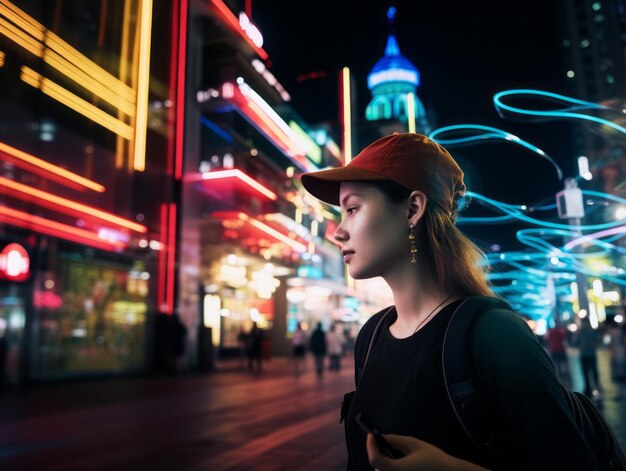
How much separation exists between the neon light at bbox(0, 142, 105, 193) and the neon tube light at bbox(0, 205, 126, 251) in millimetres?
1142

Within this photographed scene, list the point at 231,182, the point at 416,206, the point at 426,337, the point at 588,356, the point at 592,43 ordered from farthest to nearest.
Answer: the point at 592,43, the point at 231,182, the point at 588,356, the point at 416,206, the point at 426,337

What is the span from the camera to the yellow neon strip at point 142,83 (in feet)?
53.9

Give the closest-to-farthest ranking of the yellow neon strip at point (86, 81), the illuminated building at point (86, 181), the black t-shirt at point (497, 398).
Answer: the black t-shirt at point (497, 398) → the illuminated building at point (86, 181) → the yellow neon strip at point (86, 81)

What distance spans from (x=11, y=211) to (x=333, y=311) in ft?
107

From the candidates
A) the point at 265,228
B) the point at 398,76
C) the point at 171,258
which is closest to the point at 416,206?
the point at 171,258

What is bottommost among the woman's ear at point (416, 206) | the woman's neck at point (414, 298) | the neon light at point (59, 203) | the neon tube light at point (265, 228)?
the woman's neck at point (414, 298)

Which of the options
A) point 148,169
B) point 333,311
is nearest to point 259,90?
point 148,169

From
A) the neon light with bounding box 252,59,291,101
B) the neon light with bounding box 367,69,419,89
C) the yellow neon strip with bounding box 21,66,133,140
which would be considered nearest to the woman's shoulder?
the yellow neon strip with bounding box 21,66,133,140

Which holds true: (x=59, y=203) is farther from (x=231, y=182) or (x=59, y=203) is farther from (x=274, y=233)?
(x=274, y=233)

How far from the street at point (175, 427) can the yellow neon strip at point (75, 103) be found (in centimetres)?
776

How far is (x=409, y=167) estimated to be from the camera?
1.60 m

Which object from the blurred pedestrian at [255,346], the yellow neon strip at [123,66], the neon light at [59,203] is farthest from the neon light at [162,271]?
the blurred pedestrian at [255,346]

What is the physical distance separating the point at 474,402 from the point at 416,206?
1.97 ft

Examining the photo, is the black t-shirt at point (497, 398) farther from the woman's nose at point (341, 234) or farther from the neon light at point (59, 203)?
the neon light at point (59, 203)
